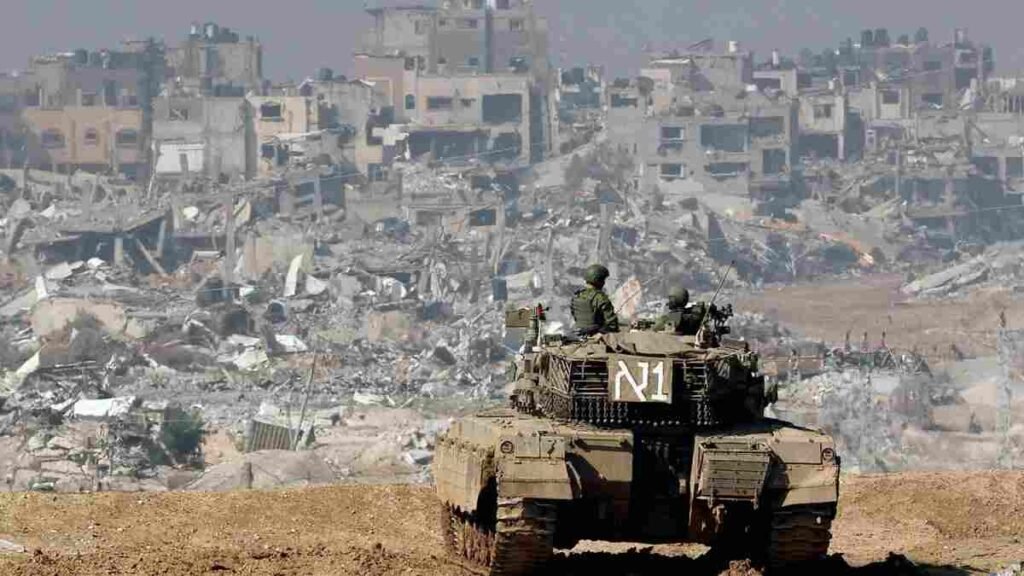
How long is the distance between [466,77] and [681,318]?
105 metres

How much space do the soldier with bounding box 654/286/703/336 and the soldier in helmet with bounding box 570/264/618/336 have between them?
1.44ft

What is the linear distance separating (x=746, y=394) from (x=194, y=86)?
373ft

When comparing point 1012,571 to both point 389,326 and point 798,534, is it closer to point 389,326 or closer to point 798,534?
point 798,534

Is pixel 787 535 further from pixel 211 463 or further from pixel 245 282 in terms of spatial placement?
pixel 245 282

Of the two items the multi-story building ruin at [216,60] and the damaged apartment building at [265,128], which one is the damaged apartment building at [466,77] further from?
the multi-story building ruin at [216,60]

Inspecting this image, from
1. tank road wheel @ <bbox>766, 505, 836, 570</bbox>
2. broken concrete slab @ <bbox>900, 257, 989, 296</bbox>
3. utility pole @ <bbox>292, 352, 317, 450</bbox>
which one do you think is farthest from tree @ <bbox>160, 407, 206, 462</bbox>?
broken concrete slab @ <bbox>900, 257, 989, 296</bbox>

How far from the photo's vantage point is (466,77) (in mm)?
126312

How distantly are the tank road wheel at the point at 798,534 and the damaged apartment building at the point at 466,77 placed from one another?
327 feet

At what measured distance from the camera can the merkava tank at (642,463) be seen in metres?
19.7

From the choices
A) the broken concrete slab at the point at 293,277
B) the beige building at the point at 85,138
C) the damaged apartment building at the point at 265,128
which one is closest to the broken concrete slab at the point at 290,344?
the broken concrete slab at the point at 293,277

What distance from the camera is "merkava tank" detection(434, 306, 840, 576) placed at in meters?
19.7

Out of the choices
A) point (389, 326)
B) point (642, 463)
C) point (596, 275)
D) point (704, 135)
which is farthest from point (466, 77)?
point (642, 463)

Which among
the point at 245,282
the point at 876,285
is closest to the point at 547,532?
the point at 245,282

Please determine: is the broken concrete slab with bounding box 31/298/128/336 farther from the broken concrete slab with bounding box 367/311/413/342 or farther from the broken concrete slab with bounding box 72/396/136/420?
the broken concrete slab with bounding box 72/396/136/420
